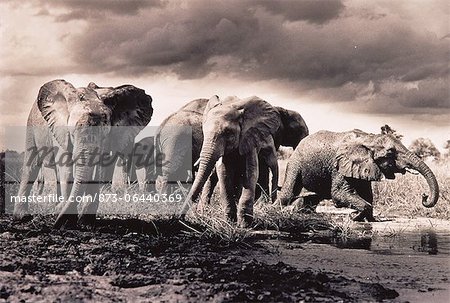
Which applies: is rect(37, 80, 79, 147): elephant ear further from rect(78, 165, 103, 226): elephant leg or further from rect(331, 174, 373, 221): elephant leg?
rect(331, 174, 373, 221): elephant leg

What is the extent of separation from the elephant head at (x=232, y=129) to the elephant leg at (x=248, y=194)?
15 cm

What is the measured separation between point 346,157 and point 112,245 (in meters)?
5.74

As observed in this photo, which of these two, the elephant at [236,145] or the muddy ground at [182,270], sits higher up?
the elephant at [236,145]

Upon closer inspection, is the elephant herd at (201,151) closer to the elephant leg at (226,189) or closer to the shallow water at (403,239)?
the elephant leg at (226,189)

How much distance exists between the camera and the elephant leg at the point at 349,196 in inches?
468

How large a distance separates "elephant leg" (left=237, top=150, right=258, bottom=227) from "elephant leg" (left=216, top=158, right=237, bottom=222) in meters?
0.16

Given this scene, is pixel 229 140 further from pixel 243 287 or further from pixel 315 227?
pixel 243 287

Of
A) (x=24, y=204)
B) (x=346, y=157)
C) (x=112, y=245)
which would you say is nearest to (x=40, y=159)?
(x=24, y=204)

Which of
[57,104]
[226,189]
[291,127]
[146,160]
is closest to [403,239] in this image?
[226,189]

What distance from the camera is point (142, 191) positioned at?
13.4 m

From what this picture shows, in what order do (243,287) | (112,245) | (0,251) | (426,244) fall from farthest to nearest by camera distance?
(426,244), (112,245), (0,251), (243,287)

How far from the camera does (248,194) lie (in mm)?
9328

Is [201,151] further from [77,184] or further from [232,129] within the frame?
[77,184]

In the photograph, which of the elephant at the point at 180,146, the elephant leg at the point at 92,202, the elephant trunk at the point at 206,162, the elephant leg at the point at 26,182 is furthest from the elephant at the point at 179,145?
the elephant trunk at the point at 206,162
